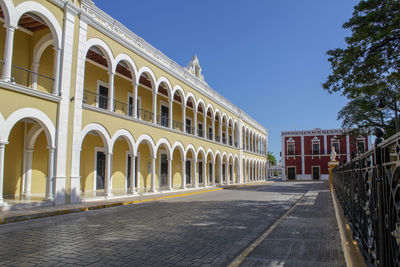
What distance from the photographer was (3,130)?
29.6 feet

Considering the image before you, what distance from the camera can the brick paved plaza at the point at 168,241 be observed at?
437 centimetres

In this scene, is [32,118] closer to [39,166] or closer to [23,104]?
[23,104]

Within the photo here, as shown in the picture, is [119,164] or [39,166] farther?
[119,164]

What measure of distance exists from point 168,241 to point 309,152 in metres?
46.5

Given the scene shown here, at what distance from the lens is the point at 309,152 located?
48219mm

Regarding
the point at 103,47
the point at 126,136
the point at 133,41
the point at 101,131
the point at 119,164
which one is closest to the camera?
the point at 101,131

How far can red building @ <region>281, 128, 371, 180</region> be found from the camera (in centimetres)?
4712

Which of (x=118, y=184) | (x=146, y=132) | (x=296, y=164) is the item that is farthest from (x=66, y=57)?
(x=296, y=164)

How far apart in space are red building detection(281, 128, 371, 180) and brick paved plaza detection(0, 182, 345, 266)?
4194 centimetres

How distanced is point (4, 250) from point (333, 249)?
5456 mm

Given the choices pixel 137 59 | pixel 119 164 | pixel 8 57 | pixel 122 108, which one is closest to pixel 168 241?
pixel 8 57

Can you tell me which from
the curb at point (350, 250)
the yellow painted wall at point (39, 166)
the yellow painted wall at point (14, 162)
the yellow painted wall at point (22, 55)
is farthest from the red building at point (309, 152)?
the curb at point (350, 250)

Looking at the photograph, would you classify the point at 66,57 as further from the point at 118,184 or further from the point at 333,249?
the point at 333,249

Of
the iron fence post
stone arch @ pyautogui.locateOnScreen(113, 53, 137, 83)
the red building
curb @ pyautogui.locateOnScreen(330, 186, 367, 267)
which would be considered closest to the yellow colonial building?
stone arch @ pyautogui.locateOnScreen(113, 53, 137, 83)
